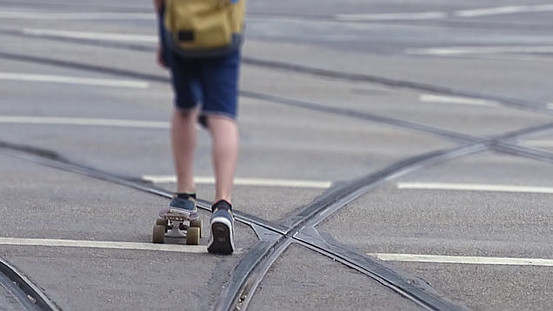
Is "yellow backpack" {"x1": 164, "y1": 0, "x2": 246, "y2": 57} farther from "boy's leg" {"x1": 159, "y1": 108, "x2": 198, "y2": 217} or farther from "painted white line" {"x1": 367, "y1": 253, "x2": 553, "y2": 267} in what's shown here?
"painted white line" {"x1": 367, "y1": 253, "x2": 553, "y2": 267}

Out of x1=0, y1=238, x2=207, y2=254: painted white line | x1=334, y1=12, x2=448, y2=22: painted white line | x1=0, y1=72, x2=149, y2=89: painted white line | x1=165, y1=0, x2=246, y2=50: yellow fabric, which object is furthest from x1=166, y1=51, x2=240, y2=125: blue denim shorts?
x1=334, y1=12, x2=448, y2=22: painted white line

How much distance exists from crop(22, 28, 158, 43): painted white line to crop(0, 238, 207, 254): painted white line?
31.1ft

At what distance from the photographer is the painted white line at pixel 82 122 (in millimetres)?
10109

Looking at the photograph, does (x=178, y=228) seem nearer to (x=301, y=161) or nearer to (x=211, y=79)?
(x=211, y=79)

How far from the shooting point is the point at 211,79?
5906 millimetres

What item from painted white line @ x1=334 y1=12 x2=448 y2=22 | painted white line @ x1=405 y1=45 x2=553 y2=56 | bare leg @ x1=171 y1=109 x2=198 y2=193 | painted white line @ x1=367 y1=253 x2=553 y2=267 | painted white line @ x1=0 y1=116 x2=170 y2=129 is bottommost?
painted white line @ x1=334 y1=12 x2=448 y2=22

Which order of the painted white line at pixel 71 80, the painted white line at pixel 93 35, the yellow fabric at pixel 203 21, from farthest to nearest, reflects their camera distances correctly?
1. the painted white line at pixel 93 35
2. the painted white line at pixel 71 80
3. the yellow fabric at pixel 203 21

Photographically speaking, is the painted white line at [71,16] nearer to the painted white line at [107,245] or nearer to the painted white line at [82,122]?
the painted white line at [82,122]

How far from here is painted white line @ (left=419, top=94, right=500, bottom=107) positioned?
1194cm

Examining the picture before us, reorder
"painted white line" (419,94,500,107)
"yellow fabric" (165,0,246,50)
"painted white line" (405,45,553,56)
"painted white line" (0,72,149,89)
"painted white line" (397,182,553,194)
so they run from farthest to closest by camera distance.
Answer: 1. "painted white line" (405,45,553,56)
2. "painted white line" (0,72,149,89)
3. "painted white line" (419,94,500,107)
4. "painted white line" (397,182,553,194)
5. "yellow fabric" (165,0,246,50)

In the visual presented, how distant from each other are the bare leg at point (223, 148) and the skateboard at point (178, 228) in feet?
0.94

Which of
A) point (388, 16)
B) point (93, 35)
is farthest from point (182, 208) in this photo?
point (388, 16)

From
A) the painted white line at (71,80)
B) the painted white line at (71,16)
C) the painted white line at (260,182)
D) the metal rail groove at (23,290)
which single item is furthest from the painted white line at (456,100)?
the painted white line at (71,16)

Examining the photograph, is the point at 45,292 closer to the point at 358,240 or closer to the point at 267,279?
the point at 267,279
